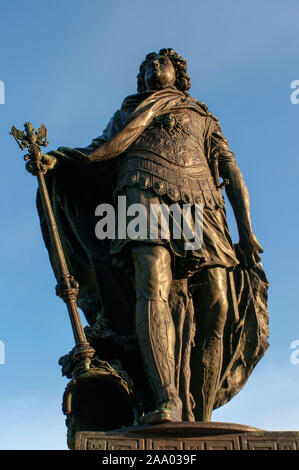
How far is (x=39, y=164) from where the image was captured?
24.6 ft

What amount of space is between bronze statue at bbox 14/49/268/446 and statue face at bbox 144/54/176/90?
0.21 meters

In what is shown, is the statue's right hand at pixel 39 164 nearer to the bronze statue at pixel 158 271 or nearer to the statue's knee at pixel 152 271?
the bronze statue at pixel 158 271

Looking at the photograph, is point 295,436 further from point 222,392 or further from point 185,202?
point 185,202

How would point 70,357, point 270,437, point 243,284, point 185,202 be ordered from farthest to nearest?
point 243,284, point 185,202, point 70,357, point 270,437

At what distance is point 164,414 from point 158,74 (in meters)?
4.12

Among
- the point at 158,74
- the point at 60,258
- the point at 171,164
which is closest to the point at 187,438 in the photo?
the point at 60,258

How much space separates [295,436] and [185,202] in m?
2.49

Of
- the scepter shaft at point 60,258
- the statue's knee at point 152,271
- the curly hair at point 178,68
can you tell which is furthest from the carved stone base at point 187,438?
the curly hair at point 178,68

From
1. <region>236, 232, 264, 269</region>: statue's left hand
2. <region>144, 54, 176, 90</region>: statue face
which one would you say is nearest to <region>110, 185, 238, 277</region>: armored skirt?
<region>236, 232, 264, 269</region>: statue's left hand

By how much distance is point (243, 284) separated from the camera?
26.9 feet

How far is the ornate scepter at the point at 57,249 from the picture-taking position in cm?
682

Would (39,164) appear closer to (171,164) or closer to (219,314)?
(171,164)
